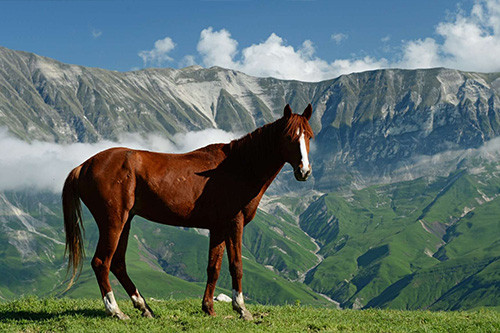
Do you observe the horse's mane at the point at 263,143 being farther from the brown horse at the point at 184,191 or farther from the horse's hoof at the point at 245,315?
the horse's hoof at the point at 245,315

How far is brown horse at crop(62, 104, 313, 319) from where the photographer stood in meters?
12.9

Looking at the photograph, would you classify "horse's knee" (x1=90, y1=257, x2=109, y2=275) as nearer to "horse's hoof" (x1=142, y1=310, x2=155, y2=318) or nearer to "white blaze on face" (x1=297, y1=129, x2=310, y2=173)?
"horse's hoof" (x1=142, y1=310, x2=155, y2=318)

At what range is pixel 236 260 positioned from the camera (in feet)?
44.7

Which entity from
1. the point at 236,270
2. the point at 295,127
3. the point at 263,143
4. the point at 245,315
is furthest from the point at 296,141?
the point at 245,315

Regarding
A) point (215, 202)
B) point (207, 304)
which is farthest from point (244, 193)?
point (207, 304)

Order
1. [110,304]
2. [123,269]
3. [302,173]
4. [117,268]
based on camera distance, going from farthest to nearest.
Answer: [123,269] → [117,268] → [110,304] → [302,173]

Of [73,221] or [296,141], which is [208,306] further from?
[296,141]

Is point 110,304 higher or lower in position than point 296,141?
lower

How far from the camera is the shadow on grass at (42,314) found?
42.8 feet

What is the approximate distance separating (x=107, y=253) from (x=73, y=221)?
1.70m

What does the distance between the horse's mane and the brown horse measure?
3 cm

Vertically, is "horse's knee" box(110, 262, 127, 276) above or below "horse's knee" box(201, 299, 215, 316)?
above

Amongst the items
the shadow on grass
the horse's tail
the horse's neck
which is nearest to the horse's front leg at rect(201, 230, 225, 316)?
the horse's neck

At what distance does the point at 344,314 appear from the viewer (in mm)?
15367
